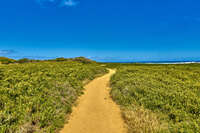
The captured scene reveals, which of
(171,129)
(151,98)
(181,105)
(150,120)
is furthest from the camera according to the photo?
(151,98)

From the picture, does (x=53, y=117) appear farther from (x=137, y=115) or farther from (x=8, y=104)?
(x=137, y=115)

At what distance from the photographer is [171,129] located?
477 cm

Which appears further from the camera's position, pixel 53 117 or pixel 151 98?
pixel 151 98

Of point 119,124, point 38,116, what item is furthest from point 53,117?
point 119,124

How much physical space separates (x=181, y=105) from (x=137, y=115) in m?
3.09

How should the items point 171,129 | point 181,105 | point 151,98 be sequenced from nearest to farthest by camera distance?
1. point 171,129
2. point 181,105
3. point 151,98

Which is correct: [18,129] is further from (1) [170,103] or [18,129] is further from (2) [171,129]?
(1) [170,103]

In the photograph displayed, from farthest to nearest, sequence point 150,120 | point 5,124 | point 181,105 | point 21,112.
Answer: point 181,105, point 150,120, point 21,112, point 5,124

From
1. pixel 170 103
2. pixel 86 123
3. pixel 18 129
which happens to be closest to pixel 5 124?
pixel 18 129

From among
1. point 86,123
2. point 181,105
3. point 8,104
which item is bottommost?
point 86,123

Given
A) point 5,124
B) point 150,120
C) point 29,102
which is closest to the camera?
point 5,124

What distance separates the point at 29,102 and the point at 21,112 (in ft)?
2.72

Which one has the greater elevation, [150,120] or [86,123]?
[150,120]

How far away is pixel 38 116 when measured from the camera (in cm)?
542
